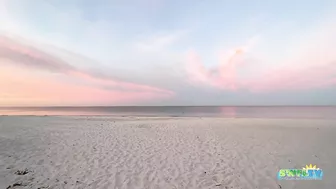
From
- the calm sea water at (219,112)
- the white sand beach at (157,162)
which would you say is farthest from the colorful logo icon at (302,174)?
the calm sea water at (219,112)

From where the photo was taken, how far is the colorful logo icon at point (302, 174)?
7332 mm

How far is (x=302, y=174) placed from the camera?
25.2 ft

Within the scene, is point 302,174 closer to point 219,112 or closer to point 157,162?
point 157,162

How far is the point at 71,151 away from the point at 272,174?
881 centimetres

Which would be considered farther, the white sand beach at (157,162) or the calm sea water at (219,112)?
the calm sea water at (219,112)

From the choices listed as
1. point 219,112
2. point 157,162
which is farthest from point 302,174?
point 219,112

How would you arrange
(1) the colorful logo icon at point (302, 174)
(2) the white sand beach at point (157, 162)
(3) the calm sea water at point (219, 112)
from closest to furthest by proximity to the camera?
(2) the white sand beach at point (157, 162), (1) the colorful logo icon at point (302, 174), (3) the calm sea water at point (219, 112)

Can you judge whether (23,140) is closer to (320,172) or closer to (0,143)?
A: (0,143)

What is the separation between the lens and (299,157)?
9477mm

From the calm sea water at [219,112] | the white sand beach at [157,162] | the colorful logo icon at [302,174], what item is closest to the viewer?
the white sand beach at [157,162]

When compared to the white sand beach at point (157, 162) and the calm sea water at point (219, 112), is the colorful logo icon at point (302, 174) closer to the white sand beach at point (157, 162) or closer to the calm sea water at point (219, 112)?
the white sand beach at point (157, 162)

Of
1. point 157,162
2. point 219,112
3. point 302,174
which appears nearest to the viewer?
point 302,174

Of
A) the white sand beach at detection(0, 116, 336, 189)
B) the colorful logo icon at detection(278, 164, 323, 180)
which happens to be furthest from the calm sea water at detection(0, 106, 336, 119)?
the colorful logo icon at detection(278, 164, 323, 180)

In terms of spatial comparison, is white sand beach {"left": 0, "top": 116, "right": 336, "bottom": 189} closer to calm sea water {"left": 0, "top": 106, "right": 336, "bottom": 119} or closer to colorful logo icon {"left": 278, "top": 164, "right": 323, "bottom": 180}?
colorful logo icon {"left": 278, "top": 164, "right": 323, "bottom": 180}
